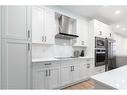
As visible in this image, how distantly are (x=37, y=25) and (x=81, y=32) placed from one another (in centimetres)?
187

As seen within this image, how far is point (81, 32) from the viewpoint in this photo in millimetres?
3768

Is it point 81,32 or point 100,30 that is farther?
point 100,30

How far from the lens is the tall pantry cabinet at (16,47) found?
4.83ft

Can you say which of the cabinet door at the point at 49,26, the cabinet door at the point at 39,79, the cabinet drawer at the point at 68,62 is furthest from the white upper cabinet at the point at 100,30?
the cabinet door at the point at 39,79

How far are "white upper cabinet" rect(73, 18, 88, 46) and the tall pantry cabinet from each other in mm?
2204

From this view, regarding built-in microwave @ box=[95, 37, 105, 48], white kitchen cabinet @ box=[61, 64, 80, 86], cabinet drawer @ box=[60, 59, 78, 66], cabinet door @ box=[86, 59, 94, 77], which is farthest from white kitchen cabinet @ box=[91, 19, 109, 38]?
white kitchen cabinet @ box=[61, 64, 80, 86]

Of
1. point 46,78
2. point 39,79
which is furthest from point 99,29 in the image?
point 39,79

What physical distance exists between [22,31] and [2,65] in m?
0.64

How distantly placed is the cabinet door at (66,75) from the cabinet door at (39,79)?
0.59 meters

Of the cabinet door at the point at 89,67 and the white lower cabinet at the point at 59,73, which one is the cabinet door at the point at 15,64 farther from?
the cabinet door at the point at 89,67

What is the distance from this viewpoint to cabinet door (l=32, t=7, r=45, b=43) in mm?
2506

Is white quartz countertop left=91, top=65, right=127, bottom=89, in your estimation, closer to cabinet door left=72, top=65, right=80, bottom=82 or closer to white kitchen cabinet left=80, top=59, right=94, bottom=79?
cabinet door left=72, top=65, right=80, bottom=82

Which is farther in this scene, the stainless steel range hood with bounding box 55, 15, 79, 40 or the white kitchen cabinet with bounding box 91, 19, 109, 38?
the white kitchen cabinet with bounding box 91, 19, 109, 38

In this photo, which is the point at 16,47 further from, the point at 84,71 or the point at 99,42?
the point at 99,42
